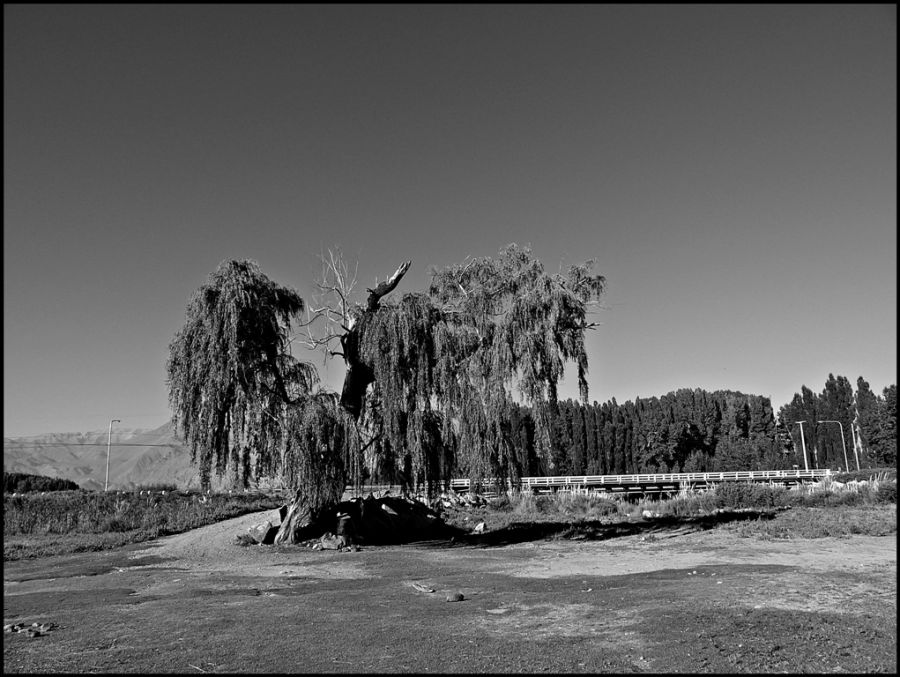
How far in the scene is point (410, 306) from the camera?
21.2 meters

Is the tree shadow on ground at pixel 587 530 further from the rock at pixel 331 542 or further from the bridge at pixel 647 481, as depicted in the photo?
the bridge at pixel 647 481

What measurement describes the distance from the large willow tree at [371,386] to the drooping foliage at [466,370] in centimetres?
3

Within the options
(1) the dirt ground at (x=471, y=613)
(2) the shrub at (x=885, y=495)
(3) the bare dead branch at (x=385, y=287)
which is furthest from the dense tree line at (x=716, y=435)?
(1) the dirt ground at (x=471, y=613)

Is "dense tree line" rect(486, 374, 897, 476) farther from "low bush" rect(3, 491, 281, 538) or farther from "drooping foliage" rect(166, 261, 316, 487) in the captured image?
"drooping foliage" rect(166, 261, 316, 487)

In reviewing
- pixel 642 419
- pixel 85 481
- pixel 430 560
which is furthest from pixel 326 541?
pixel 85 481

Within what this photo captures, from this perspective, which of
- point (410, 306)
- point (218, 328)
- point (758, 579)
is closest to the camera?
point (758, 579)

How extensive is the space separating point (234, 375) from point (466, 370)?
6919 millimetres

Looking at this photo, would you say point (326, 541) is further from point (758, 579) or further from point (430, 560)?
point (758, 579)

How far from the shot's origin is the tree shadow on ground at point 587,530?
23203 millimetres

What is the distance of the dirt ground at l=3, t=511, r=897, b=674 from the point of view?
292 inches

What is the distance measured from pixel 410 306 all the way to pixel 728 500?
25115mm

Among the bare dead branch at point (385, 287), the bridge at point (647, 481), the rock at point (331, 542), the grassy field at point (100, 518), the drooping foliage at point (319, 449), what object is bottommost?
the bridge at point (647, 481)

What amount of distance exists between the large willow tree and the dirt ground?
3.39 m

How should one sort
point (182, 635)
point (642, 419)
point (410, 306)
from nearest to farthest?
1. point (182, 635)
2. point (410, 306)
3. point (642, 419)
